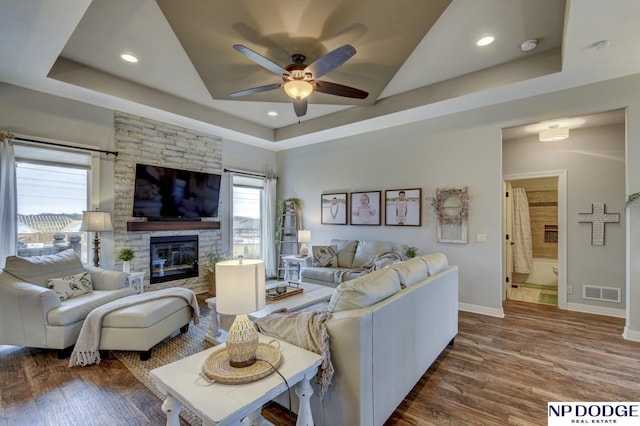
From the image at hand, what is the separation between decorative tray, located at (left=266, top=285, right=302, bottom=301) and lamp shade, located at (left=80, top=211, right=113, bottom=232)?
2.46 m

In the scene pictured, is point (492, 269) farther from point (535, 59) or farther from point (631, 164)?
point (535, 59)

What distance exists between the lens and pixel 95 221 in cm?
390

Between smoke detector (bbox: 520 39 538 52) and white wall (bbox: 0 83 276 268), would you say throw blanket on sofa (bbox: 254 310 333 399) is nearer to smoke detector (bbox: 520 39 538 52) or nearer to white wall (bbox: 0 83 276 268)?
smoke detector (bbox: 520 39 538 52)

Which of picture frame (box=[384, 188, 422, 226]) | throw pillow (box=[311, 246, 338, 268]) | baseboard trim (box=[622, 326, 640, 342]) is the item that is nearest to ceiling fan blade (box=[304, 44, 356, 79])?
picture frame (box=[384, 188, 422, 226])

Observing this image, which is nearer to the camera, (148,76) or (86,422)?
(86,422)

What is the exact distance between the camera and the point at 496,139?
4.16 metres

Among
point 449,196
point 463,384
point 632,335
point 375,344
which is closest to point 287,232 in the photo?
point 449,196

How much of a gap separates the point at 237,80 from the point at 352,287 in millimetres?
3162

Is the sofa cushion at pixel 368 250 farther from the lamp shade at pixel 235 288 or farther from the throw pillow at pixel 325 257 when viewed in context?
the lamp shade at pixel 235 288

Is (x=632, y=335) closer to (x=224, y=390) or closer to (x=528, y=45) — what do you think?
(x=528, y=45)

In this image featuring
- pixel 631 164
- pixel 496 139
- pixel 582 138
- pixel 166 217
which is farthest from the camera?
pixel 166 217

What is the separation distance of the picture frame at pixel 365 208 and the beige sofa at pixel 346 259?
16.1 inches

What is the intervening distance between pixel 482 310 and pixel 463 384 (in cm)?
214

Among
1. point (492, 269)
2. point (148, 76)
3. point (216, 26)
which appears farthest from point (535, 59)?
point (148, 76)
